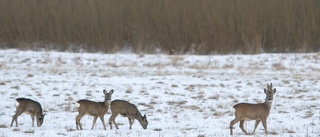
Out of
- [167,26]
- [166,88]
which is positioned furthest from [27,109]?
[167,26]

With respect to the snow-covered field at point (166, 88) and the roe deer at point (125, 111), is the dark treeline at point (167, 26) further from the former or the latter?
the roe deer at point (125, 111)

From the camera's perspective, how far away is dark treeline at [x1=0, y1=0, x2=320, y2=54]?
28922 mm

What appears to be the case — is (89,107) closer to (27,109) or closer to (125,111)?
(125,111)

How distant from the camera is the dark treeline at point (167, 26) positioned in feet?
94.9

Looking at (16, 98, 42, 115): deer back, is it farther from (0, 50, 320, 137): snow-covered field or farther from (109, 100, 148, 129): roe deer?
(109, 100, 148, 129): roe deer

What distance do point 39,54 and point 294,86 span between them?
477 inches

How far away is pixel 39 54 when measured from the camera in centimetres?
2694

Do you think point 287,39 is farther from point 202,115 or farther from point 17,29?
point 202,115

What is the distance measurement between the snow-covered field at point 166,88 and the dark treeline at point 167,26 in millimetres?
2395

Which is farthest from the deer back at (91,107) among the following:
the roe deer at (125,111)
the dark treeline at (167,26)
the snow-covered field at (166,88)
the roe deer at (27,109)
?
the dark treeline at (167,26)

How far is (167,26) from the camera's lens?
2998 cm

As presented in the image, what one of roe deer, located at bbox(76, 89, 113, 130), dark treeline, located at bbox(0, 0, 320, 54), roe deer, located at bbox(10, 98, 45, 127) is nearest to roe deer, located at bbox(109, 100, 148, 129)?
roe deer, located at bbox(76, 89, 113, 130)

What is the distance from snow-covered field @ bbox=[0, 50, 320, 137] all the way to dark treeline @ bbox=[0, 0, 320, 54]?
2.40 metres

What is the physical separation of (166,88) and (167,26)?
38.7 feet
